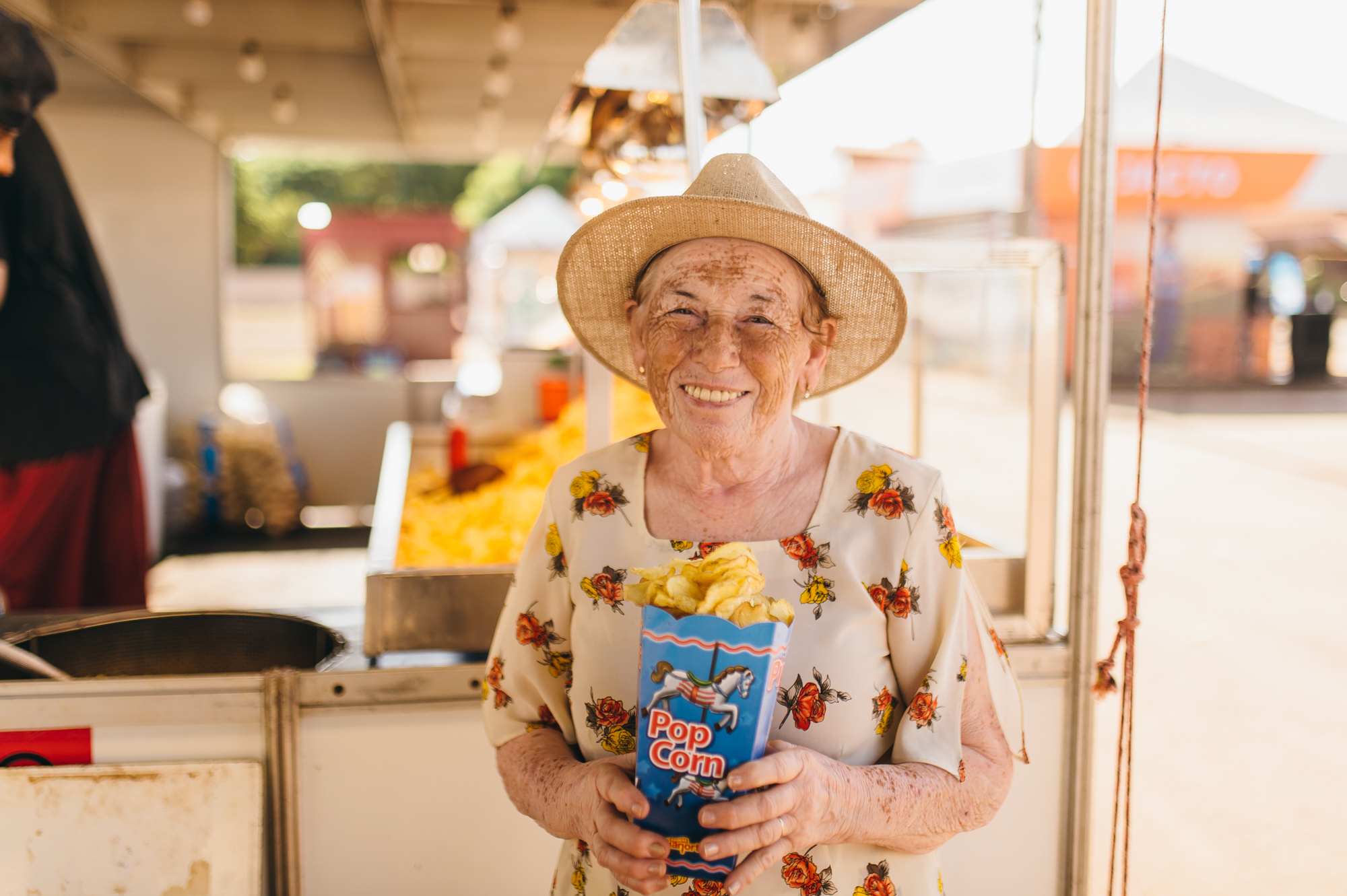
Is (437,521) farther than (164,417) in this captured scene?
No

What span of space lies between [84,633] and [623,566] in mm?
1555

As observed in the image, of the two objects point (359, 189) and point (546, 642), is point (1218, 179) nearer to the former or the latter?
point (546, 642)

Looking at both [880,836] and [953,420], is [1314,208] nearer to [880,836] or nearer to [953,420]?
[953,420]

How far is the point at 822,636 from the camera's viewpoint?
4.26 ft

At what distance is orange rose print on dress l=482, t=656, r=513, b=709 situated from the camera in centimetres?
145

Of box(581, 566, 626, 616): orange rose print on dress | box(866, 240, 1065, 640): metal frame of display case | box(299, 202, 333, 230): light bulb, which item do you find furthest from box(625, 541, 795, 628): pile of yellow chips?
box(299, 202, 333, 230): light bulb

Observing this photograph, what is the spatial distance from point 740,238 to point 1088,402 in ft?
3.38

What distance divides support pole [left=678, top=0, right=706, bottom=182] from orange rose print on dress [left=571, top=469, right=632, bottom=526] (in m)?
0.80

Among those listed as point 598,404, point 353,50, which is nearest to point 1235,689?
point 598,404

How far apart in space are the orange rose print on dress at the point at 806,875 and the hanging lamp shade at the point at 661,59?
72.9 inches

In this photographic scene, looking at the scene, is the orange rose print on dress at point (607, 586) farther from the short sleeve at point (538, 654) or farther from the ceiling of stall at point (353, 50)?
the ceiling of stall at point (353, 50)

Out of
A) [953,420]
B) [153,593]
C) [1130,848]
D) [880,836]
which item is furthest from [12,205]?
[953,420]

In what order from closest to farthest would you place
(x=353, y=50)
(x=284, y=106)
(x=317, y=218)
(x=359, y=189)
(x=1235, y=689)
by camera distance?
1. (x=1235, y=689)
2. (x=353, y=50)
3. (x=284, y=106)
4. (x=317, y=218)
5. (x=359, y=189)

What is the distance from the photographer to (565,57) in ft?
21.8
